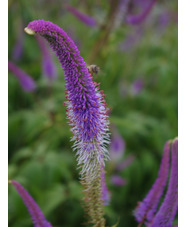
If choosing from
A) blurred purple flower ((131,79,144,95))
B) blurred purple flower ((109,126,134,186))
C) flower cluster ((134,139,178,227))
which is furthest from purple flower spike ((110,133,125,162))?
flower cluster ((134,139,178,227))

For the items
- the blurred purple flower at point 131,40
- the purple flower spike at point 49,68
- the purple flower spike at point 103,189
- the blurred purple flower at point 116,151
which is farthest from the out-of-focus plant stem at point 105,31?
the purple flower spike at point 103,189

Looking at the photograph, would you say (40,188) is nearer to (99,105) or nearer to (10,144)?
(10,144)

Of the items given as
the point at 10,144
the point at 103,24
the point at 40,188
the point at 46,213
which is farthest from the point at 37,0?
the point at 46,213

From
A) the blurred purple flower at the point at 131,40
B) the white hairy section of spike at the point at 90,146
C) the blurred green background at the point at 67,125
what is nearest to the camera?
the white hairy section of spike at the point at 90,146

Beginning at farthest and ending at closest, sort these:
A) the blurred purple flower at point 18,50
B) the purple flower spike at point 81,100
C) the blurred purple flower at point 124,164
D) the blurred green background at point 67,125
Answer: the blurred purple flower at point 18,50 < the blurred purple flower at point 124,164 < the blurred green background at point 67,125 < the purple flower spike at point 81,100

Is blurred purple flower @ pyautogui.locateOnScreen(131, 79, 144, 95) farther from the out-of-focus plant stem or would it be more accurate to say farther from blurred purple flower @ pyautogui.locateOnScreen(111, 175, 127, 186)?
blurred purple flower @ pyautogui.locateOnScreen(111, 175, 127, 186)

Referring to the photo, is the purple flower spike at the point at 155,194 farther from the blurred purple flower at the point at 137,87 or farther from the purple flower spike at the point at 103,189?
the blurred purple flower at the point at 137,87

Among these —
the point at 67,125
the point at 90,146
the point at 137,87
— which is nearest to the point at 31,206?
the point at 90,146
